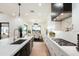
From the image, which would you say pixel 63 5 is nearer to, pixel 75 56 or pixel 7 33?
pixel 75 56

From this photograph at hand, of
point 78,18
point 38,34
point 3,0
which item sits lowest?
point 38,34

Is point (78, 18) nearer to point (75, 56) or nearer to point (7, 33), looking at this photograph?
point (75, 56)

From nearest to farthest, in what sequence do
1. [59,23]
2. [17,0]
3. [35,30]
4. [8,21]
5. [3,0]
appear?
1. [3,0]
2. [17,0]
3. [59,23]
4. [8,21]
5. [35,30]

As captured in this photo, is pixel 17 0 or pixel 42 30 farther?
pixel 42 30

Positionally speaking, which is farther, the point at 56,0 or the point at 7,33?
the point at 7,33

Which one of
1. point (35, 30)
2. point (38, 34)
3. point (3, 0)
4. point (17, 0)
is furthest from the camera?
point (35, 30)

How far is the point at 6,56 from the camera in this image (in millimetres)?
1377

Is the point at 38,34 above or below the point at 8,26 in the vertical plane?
below

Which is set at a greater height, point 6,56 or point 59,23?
point 59,23

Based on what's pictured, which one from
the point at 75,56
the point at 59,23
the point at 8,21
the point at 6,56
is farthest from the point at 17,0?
the point at 8,21

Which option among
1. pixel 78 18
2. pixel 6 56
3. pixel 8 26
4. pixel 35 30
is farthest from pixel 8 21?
pixel 6 56

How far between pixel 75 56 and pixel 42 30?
1142cm

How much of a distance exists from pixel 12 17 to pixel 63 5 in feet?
20.0

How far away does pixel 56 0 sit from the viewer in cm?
231
